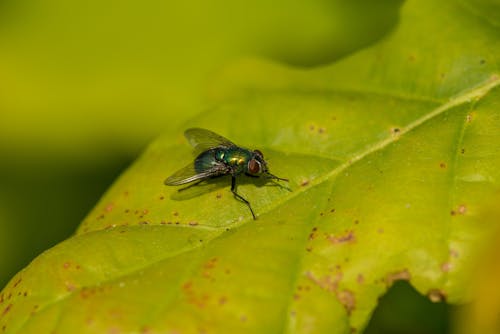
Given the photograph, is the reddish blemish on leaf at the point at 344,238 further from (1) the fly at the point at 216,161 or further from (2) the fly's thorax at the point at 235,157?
(2) the fly's thorax at the point at 235,157

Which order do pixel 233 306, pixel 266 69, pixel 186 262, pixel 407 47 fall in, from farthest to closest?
pixel 266 69 < pixel 407 47 < pixel 186 262 < pixel 233 306

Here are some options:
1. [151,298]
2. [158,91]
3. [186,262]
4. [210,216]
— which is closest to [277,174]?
[210,216]

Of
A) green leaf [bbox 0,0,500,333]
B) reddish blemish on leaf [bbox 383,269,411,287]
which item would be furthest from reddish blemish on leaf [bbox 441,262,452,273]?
reddish blemish on leaf [bbox 383,269,411,287]

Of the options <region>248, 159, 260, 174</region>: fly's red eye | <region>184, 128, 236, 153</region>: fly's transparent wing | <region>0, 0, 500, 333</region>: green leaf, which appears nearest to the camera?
<region>0, 0, 500, 333</region>: green leaf

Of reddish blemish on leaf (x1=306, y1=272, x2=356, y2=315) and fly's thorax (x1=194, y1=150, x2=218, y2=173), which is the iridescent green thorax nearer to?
fly's thorax (x1=194, y1=150, x2=218, y2=173)

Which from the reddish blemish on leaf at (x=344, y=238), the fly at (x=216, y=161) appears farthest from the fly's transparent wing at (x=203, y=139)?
the reddish blemish on leaf at (x=344, y=238)

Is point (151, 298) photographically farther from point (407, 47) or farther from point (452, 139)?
point (407, 47)
